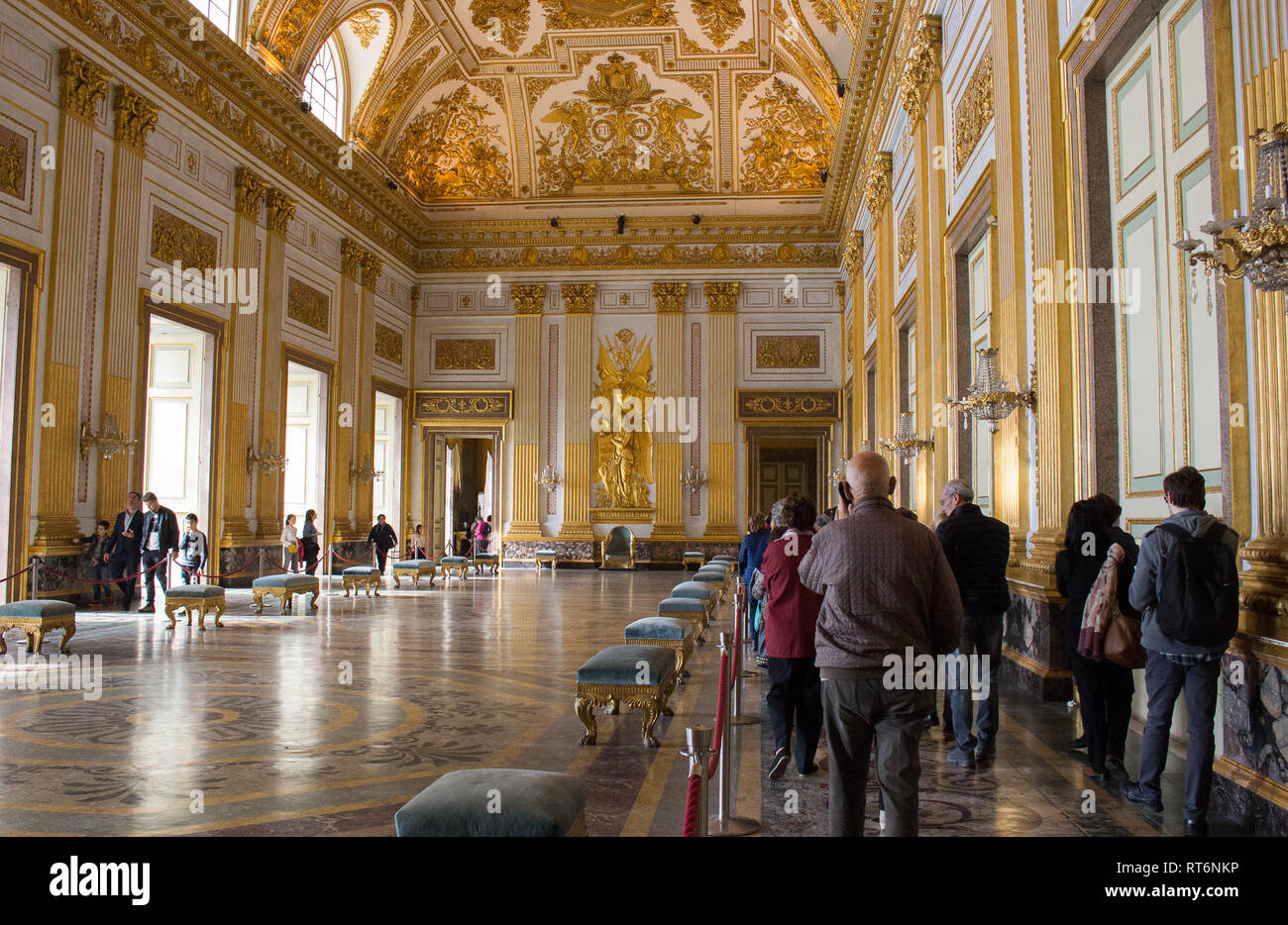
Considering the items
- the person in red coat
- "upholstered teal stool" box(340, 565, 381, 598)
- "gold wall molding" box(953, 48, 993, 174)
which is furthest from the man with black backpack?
"upholstered teal stool" box(340, 565, 381, 598)

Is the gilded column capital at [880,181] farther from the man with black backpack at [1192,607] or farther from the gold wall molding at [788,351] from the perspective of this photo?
the man with black backpack at [1192,607]

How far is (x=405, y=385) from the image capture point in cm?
2227

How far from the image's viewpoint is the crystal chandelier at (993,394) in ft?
22.8

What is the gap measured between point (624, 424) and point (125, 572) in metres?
12.4

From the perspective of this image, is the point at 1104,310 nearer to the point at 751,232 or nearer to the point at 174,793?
the point at 174,793

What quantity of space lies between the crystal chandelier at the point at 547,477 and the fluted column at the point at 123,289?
10.6 meters

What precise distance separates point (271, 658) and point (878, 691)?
6495 mm

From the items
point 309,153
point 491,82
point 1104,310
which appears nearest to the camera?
point 1104,310

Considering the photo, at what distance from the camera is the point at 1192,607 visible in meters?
3.58

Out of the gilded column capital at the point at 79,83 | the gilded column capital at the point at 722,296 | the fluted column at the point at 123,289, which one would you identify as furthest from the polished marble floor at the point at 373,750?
the gilded column capital at the point at 722,296

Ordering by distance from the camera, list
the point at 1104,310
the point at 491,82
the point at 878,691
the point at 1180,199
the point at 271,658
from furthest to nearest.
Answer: the point at 491,82 < the point at 271,658 < the point at 1104,310 < the point at 1180,199 < the point at 878,691

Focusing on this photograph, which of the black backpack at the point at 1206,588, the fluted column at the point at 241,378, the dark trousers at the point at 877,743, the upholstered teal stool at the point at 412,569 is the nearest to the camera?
the dark trousers at the point at 877,743

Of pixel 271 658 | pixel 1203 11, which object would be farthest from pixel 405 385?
pixel 1203 11

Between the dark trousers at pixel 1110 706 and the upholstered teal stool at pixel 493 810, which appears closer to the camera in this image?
the upholstered teal stool at pixel 493 810
